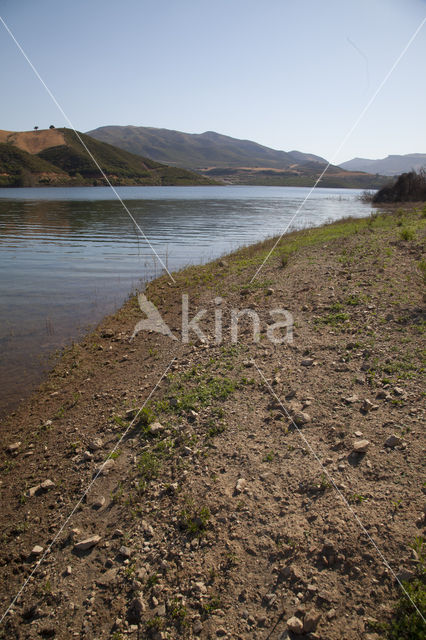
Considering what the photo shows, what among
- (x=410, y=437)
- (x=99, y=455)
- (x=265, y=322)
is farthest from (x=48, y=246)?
(x=410, y=437)

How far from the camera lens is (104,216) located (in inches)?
1647

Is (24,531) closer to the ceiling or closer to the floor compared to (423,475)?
closer to the floor

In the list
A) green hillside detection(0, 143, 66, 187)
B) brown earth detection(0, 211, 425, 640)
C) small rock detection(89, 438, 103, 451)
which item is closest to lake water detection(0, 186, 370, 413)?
brown earth detection(0, 211, 425, 640)

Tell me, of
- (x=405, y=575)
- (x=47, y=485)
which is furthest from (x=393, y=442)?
(x=47, y=485)

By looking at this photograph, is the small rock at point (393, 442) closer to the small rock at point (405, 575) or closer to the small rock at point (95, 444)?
the small rock at point (405, 575)

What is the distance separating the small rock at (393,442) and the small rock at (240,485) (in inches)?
69.4

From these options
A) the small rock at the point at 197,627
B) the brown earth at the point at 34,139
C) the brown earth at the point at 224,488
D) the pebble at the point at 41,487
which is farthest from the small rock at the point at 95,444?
the brown earth at the point at 34,139

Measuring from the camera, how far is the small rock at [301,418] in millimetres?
5285

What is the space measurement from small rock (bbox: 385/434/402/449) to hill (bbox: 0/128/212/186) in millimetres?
116322

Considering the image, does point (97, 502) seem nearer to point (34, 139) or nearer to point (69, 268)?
point (69, 268)

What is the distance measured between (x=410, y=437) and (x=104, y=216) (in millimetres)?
41589

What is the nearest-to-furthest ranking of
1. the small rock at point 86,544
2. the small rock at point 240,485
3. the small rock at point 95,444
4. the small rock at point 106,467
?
the small rock at point 86,544, the small rock at point 240,485, the small rock at point 106,467, the small rock at point 95,444

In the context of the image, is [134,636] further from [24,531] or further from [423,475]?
[423,475]

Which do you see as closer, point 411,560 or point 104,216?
point 411,560
